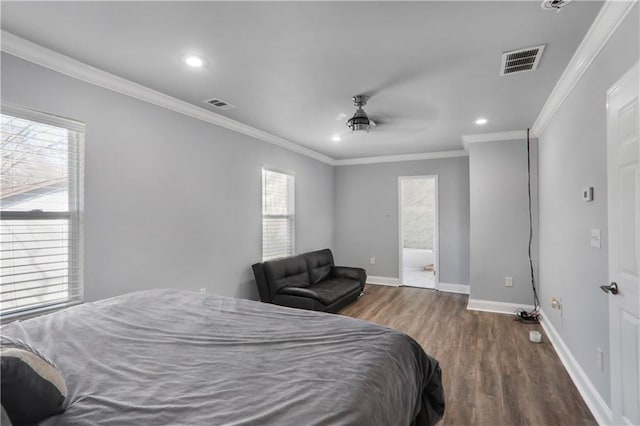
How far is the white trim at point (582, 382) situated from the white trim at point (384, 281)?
294cm

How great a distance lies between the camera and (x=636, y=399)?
5.19 ft

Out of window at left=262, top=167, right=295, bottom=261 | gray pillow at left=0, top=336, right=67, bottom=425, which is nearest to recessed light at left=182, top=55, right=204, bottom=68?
gray pillow at left=0, top=336, right=67, bottom=425

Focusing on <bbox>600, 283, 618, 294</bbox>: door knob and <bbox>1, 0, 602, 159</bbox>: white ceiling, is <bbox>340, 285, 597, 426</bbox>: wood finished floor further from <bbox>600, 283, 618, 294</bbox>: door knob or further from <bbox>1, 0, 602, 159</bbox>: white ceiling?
<bbox>1, 0, 602, 159</bbox>: white ceiling

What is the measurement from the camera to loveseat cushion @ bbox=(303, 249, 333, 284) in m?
5.00

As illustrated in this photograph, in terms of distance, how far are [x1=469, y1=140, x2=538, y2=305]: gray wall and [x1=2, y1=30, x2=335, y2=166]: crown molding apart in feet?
11.5

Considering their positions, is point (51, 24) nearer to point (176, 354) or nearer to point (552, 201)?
point (176, 354)

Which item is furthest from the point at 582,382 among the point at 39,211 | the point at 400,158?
the point at 400,158

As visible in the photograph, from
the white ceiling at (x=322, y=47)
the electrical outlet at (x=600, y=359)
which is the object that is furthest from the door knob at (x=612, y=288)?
the white ceiling at (x=322, y=47)

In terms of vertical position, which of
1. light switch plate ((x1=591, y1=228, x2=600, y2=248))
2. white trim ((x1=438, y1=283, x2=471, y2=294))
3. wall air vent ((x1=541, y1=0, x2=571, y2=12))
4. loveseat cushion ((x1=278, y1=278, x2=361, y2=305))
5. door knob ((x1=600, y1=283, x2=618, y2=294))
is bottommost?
white trim ((x1=438, y1=283, x2=471, y2=294))

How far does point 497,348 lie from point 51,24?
184 inches

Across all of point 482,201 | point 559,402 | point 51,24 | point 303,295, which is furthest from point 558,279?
point 51,24

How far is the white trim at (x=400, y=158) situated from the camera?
5773 mm

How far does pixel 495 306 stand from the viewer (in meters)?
4.55

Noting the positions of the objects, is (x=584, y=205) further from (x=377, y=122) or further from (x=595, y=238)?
(x=377, y=122)
